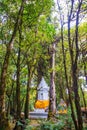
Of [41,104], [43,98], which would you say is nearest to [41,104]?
[41,104]

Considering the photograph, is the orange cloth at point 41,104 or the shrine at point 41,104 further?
the orange cloth at point 41,104

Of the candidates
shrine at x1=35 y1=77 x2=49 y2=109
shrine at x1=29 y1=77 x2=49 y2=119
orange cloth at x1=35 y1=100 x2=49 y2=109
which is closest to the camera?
shrine at x1=29 y1=77 x2=49 y2=119

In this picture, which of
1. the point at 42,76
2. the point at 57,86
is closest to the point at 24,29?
the point at 42,76

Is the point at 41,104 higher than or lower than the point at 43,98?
lower

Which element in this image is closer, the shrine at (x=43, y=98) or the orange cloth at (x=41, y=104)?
the orange cloth at (x=41, y=104)

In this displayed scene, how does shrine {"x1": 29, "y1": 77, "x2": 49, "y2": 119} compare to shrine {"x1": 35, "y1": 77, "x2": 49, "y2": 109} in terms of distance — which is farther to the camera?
shrine {"x1": 35, "y1": 77, "x2": 49, "y2": 109}

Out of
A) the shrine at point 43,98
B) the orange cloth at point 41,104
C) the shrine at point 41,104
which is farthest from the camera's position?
the shrine at point 43,98

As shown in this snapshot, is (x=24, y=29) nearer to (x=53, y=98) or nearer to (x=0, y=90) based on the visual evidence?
(x=0, y=90)

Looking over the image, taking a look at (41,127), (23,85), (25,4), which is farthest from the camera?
(23,85)

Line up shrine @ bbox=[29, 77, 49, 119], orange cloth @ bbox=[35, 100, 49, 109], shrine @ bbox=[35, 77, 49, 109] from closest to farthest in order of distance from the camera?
shrine @ bbox=[29, 77, 49, 119] → orange cloth @ bbox=[35, 100, 49, 109] → shrine @ bbox=[35, 77, 49, 109]

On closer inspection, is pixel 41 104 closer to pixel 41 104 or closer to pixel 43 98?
pixel 41 104

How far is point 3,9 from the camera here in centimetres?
1482

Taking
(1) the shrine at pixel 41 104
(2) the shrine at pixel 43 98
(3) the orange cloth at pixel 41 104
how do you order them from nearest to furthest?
(1) the shrine at pixel 41 104 → (3) the orange cloth at pixel 41 104 → (2) the shrine at pixel 43 98

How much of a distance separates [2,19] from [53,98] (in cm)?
855
